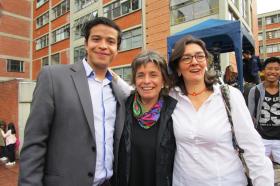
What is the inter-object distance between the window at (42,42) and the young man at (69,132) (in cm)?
3066

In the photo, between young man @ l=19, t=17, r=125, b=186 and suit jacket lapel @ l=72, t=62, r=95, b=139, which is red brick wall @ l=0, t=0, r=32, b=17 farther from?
young man @ l=19, t=17, r=125, b=186

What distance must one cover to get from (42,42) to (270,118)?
3151 cm

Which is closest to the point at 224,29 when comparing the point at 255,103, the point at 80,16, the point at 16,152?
the point at 255,103

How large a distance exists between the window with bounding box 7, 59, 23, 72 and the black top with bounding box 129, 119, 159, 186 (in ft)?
99.7

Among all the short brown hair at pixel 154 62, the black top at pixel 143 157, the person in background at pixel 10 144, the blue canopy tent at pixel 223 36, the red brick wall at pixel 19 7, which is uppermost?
the red brick wall at pixel 19 7

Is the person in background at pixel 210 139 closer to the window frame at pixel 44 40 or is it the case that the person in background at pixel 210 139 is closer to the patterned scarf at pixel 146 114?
the patterned scarf at pixel 146 114

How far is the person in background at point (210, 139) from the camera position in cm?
198

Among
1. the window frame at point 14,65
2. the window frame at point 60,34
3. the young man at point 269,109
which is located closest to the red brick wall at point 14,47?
the window frame at point 14,65

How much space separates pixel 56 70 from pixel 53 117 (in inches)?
15.0

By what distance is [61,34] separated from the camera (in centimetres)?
2802

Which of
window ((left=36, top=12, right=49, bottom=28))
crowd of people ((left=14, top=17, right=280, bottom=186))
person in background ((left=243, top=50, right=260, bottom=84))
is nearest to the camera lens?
crowd of people ((left=14, top=17, right=280, bottom=186))

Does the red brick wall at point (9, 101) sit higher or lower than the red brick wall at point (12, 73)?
lower

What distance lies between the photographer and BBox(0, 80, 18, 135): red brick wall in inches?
505

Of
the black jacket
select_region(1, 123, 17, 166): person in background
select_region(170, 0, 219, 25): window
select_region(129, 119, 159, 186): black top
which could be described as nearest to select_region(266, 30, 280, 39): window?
select_region(170, 0, 219, 25): window
